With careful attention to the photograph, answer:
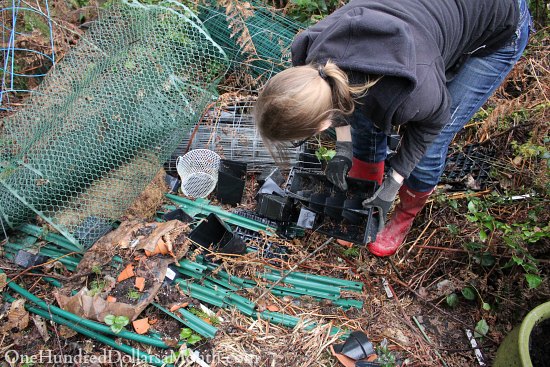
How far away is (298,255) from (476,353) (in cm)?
115

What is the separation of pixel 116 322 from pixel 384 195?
1598mm

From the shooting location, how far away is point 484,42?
1956 mm

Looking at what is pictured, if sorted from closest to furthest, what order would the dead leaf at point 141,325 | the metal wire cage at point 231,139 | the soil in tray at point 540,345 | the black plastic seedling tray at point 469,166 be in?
the soil in tray at point 540,345
the dead leaf at point 141,325
the black plastic seedling tray at point 469,166
the metal wire cage at point 231,139

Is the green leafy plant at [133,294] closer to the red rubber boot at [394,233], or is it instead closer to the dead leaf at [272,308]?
the dead leaf at [272,308]

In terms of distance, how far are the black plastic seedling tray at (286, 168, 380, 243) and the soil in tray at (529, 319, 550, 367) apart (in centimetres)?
90

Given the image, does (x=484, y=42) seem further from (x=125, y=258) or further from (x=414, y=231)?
(x=125, y=258)

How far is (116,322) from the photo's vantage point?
2262 mm

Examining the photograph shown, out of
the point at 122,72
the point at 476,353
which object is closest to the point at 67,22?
the point at 122,72

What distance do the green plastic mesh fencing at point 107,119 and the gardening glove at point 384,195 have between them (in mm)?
1391

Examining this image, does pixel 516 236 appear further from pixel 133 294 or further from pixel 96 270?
pixel 96 270

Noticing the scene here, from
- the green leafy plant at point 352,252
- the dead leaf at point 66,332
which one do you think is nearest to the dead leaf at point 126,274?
the dead leaf at point 66,332

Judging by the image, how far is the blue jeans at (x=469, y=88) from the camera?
2027 mm

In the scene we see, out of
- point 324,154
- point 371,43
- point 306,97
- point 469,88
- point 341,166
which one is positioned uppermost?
point 371,43

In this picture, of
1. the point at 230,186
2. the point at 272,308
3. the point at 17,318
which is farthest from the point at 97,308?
the point at 230,186
